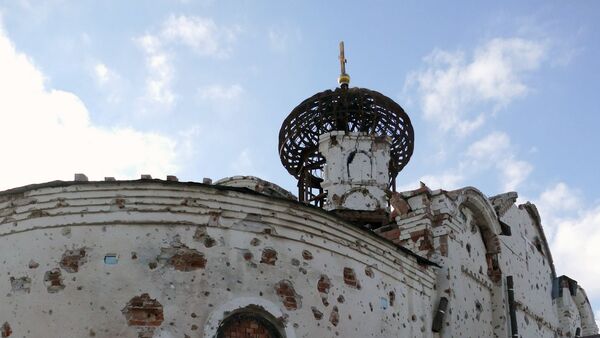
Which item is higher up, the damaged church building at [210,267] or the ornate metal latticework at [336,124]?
the ornate metal latticework at [336,124]

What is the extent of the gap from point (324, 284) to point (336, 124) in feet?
28.4

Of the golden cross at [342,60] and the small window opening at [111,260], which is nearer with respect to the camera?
the small window opening at [111,260]

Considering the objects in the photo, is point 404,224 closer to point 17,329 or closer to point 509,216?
point 509,216

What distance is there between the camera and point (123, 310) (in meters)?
8.24

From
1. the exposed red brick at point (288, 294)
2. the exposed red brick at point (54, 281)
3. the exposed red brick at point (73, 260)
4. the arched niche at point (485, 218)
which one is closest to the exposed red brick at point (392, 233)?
the arched niche at point (485, 218)

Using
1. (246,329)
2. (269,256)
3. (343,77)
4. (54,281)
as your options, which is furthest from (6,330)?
(343,77)

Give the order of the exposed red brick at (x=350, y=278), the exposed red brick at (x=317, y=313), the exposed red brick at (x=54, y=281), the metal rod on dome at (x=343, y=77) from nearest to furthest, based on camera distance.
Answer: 1. the exposed red brick at (x=54, y=281)
2. the exposed red brick at (x=317, y=313)
3. the exposed red brick at (x=350, y=278)
4. the metal rod on dome at (x=343, y=77)

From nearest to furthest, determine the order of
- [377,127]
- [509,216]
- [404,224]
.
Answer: [404,224]
[509,216]
[377,127]

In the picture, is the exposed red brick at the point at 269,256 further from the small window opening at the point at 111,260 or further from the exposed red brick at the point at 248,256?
the small window opening at the point at 111,260

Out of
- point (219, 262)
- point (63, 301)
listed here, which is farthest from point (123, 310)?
point (219, 262)

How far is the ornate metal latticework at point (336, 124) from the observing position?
17500 millimetres

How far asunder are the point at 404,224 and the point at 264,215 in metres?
4.28

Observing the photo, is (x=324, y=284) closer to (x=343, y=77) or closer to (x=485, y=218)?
(x=485, y=218)

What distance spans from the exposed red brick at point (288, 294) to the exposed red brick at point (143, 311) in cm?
147
